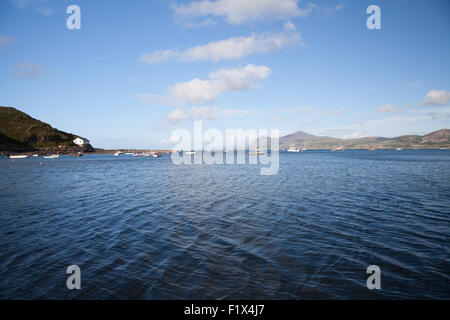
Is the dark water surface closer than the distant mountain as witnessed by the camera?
Yes

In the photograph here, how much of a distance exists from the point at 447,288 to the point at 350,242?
4416mm

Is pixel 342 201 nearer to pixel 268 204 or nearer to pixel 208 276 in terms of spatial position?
pixel 268 204

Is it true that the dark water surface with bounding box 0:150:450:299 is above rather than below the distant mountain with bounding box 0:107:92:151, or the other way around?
below

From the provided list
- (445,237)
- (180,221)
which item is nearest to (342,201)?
(445,237)

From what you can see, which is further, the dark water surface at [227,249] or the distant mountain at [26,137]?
the distant mountain at [26,137]

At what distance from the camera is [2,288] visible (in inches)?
329

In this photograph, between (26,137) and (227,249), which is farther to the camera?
(26,137)

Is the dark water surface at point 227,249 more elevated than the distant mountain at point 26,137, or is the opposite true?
the distant mountain at point 26,137

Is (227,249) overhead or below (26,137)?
below
